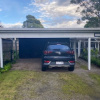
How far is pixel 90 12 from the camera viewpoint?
72.4 feet

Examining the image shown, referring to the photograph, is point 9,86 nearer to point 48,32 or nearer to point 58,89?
point 58,89

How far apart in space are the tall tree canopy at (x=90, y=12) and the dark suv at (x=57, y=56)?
51.8 ft

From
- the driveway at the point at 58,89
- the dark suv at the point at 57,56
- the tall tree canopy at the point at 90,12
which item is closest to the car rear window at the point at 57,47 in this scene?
the dark suv at the point at 57,56

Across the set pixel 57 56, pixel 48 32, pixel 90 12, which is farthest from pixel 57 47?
pixel 90 12

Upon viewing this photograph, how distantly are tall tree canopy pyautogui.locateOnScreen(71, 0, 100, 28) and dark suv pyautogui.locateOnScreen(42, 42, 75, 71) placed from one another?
1580cm

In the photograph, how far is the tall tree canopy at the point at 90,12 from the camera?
2148cm

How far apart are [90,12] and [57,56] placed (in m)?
16.9

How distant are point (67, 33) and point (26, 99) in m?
5.15

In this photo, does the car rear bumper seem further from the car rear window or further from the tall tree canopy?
the tall tree canopy

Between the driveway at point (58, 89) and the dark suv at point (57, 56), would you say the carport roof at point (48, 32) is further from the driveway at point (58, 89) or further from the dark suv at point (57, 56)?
the driveway at point (58, 89)

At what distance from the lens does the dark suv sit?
25.0 ft

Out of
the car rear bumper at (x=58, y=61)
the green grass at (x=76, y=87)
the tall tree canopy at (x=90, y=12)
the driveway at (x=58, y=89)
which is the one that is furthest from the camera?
the tall tree canopy at (x=90, y=12)

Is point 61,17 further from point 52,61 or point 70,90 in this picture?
point 70,90

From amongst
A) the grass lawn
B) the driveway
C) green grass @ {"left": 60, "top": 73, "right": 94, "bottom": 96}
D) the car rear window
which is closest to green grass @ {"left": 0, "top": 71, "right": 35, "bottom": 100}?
the grass lawn
